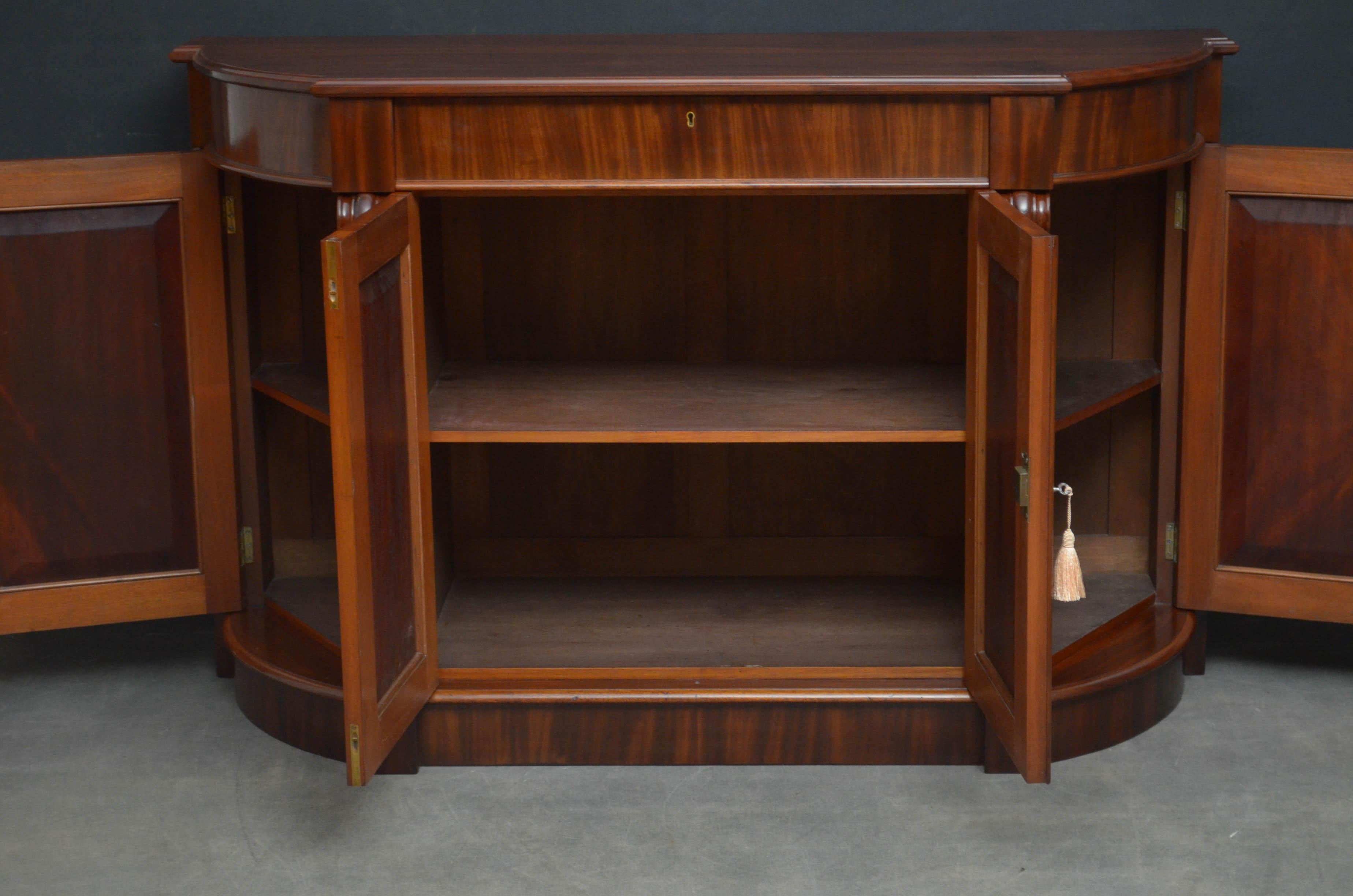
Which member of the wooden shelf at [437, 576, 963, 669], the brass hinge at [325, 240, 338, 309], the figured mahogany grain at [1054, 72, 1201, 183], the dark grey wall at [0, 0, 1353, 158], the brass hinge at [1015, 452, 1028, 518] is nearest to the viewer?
the brass hinge at [325, 240, 338, 309]

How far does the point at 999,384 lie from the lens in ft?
8.19

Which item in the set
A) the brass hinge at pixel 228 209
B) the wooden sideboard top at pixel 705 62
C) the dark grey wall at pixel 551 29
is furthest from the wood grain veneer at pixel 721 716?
the dark grey wall at pixel 551 29

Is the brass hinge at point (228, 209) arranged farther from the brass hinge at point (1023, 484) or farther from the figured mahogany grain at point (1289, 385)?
the figured mahogany grain at point (1289, 385)

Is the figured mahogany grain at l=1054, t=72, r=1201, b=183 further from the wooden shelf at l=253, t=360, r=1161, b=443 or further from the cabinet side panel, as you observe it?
the cabinet side panel

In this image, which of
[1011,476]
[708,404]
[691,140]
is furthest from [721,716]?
[691,140]

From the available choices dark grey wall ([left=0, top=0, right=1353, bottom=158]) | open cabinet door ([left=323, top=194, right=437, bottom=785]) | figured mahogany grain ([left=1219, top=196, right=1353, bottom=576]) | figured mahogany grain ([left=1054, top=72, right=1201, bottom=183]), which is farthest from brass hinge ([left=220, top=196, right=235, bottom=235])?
figured mahogany grain ([left=1219, top=196, right=1353, bottom=576])

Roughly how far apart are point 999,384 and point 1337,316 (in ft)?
2.40

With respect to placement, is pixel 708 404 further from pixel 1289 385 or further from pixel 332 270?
pixel 1289 385

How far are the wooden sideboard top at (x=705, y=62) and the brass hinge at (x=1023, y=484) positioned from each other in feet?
1.86

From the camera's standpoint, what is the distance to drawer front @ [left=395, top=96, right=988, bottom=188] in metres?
2.51

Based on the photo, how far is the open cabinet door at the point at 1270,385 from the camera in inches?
111

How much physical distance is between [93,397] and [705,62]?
123 cm

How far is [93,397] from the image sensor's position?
2941 millimetres

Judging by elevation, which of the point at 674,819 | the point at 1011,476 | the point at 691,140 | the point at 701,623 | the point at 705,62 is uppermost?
the point at 705,62
